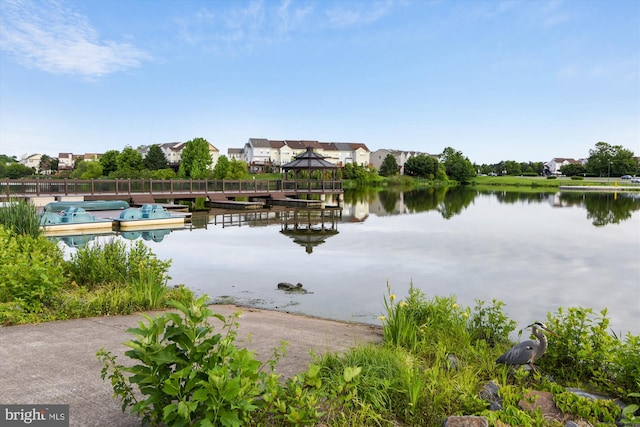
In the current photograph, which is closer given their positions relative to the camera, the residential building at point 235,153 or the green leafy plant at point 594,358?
the green leafy plant at point 594,358

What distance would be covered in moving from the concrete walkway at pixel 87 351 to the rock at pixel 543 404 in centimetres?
183

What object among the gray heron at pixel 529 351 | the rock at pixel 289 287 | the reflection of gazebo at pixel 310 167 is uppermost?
the reflection of gazebo at pixel 310 167

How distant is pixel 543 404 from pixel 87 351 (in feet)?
13.8

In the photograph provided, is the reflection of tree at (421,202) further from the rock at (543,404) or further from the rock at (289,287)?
the rock at (543,404)

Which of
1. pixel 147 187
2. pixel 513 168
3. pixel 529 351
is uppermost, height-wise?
pixel 513 168

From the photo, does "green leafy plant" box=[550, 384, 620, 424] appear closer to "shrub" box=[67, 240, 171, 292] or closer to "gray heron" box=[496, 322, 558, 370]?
"gray heron" box=[496, 322, 558, 370]

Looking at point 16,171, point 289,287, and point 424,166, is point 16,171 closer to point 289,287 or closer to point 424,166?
point 424,166

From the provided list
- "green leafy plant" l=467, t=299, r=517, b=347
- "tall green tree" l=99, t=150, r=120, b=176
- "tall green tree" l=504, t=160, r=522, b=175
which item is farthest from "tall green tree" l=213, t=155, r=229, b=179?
"tall green tree" l=504, t=160, r=522, b=175

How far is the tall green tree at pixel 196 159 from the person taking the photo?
232 ft

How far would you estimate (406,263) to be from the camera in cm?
1343

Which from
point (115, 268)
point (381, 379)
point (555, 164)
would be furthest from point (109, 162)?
point (555, 164)

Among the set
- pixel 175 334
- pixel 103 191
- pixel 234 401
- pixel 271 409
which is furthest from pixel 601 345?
pixel 103 191

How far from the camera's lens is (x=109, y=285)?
683 centimetres

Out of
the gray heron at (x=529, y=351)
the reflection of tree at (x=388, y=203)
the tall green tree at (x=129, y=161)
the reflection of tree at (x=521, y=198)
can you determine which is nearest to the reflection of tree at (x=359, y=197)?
the reflection of tree at (x=388, y=203)
